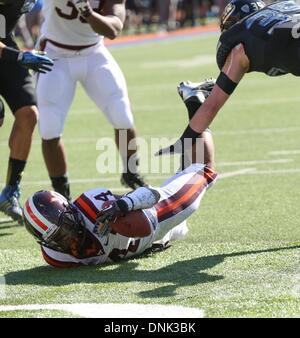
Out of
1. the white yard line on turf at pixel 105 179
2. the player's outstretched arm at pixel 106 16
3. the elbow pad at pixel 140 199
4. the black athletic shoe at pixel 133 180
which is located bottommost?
the white yard line on turf at pixel 105 179

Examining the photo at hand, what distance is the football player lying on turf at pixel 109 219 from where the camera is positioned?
183 inches

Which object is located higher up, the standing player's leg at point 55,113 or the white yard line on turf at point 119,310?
the white yard line on turf at point 119,310

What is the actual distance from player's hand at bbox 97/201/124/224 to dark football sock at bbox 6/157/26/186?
188 cm

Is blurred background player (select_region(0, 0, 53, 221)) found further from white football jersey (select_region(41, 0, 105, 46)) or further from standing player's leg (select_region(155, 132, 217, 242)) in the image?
standing player's leg (select_region(155, 132, 217, 242))

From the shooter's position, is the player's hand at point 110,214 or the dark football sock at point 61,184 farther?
the dark football sock at point 61,184

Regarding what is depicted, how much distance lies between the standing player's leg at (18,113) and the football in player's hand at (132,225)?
1.79 m

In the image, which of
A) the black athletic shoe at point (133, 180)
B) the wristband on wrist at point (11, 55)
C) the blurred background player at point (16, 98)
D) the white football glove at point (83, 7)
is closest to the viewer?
the white football glove at point (83, 7)

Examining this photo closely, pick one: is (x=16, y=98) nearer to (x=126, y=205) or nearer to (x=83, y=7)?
(x=83, y=7)

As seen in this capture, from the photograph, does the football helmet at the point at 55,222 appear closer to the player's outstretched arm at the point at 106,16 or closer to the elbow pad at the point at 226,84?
the elbow pad at the point at 226,84

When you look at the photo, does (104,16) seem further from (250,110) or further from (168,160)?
(250,110)

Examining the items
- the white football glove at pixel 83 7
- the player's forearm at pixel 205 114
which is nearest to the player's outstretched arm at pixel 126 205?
the player's forearm at pixel 205 114

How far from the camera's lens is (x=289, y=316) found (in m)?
3.75
